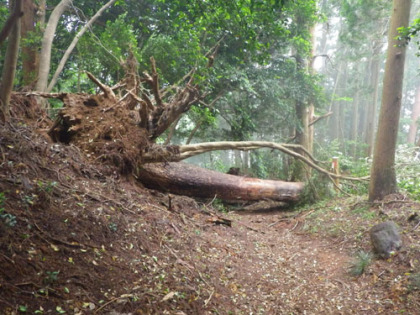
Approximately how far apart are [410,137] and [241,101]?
57.1 ft

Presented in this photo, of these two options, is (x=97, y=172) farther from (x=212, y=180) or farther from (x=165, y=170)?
(x=212, y=180)

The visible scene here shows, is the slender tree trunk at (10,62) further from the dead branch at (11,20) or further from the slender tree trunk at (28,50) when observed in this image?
the slender tree trunk at (28,50)

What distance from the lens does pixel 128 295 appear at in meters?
2.37

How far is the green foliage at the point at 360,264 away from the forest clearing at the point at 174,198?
Result: 0.9 inches

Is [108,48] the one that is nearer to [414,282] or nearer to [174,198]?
[174,198]

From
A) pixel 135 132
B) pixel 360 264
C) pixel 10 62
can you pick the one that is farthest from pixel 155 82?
pixel 360 264

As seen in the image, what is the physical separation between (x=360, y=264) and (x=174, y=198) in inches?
126

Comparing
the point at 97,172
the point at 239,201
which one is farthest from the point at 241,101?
the point at 97,172

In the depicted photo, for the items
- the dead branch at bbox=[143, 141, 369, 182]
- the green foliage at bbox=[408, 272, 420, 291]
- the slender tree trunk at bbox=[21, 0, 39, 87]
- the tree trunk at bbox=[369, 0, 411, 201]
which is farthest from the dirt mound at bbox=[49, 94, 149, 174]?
the tree trunk at bbox=[369, 0, 411, 201]

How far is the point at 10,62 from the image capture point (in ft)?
9.53

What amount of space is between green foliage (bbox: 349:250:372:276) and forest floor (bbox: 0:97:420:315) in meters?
Answer: 0.06

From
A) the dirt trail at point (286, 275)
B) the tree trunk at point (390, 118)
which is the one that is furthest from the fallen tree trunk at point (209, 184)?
the tree trunk at point (390, 118)

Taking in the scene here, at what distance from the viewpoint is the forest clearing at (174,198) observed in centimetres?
252

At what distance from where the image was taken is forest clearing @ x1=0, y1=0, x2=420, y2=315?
2.52 meters
